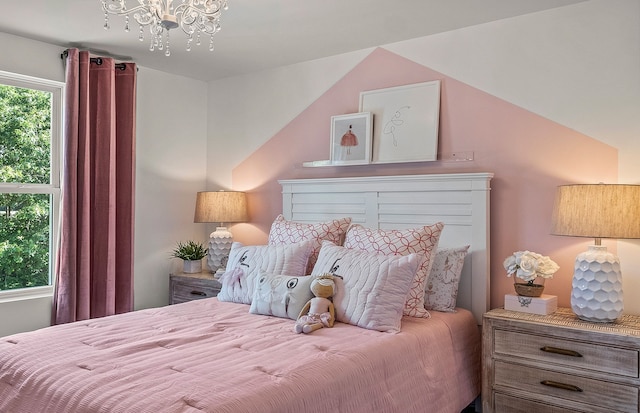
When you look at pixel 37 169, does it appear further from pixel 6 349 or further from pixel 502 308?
pixel 502 308

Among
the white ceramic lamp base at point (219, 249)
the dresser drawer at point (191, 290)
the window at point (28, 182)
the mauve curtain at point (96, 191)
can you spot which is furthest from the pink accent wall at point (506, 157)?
the window at point (28, 182)

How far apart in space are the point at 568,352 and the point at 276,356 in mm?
1383

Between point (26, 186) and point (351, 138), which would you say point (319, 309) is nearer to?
point (351, 138)

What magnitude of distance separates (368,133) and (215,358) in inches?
76.2

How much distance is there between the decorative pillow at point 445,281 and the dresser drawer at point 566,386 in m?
0.43

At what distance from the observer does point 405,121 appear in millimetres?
3314

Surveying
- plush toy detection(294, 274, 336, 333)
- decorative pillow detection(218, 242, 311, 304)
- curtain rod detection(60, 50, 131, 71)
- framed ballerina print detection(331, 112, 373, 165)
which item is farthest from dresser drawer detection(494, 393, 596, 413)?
curtain rod detection(60, 50, 131, 71)

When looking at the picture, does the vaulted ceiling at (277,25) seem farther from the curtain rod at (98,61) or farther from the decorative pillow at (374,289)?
the decorative pillow at (374,289)

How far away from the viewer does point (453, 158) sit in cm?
317

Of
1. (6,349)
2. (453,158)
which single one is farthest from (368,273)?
(6,349)

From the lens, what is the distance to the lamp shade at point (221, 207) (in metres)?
3.98

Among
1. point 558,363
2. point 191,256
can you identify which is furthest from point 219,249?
point 558,363

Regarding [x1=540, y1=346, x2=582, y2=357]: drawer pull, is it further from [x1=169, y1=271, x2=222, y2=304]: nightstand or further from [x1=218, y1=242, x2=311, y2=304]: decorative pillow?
[x1=169, y1=271, x2=222, y2=304]: nightstand

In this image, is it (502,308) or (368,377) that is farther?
(502,308)
